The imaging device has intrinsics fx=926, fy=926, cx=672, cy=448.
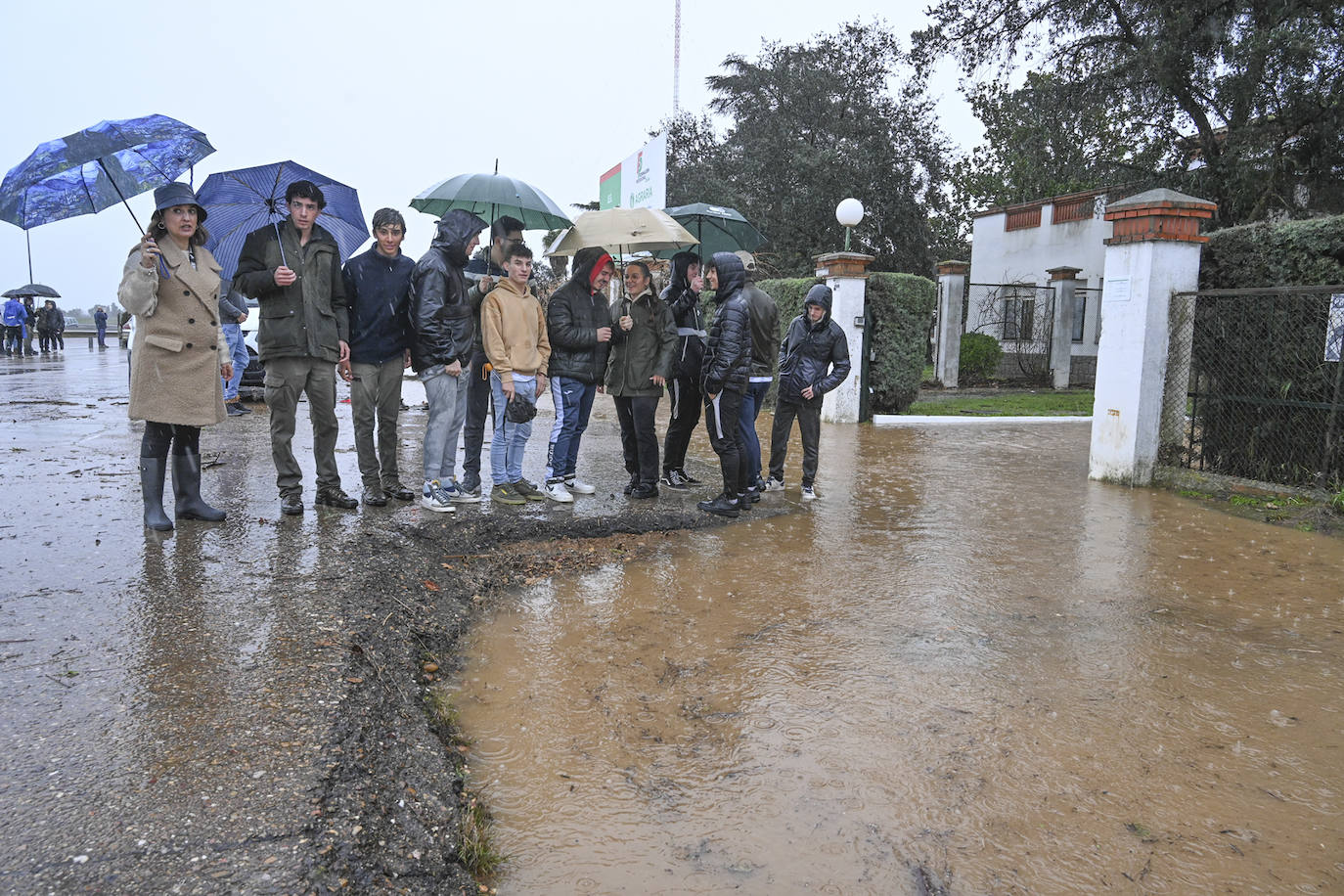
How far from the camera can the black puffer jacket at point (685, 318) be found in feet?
23.5

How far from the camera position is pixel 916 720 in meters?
3.43

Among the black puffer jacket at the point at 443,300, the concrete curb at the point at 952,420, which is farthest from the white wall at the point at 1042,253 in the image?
the black puffer jacket at the point at 443,300

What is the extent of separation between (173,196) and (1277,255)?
27.0ft

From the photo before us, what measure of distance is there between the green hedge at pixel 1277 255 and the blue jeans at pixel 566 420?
5.79 metres

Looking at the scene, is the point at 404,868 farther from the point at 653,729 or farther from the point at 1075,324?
the point at 1075,324

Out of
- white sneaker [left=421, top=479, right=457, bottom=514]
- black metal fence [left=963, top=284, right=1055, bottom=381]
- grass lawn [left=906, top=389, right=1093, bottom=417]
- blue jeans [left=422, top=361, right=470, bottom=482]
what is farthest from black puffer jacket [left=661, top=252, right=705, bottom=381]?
black metal fence [left=963, top=284, right=1055, bottom=381]

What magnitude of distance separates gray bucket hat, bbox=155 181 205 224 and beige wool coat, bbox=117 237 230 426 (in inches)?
7.7

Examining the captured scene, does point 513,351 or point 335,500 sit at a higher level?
point 513,351

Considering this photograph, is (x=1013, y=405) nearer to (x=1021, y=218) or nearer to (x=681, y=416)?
(x=681, y=416)

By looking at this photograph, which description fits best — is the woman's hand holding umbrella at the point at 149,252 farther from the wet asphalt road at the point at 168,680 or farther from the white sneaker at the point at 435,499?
the white sneaker at the point at 435,499

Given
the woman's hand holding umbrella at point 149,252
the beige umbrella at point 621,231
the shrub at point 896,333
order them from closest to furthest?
the woman's hand holding umbrella at point 149,252
the beige umbrella at point 621,231
the shrub at point 896,333

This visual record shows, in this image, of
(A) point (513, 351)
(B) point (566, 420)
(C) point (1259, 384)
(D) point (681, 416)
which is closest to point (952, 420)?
(C) point (1259, 384)

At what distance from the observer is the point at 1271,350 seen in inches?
301

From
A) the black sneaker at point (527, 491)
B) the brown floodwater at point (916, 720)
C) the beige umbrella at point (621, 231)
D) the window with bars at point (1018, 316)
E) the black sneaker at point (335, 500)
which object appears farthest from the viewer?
the window with bars at point (1018, 316)
